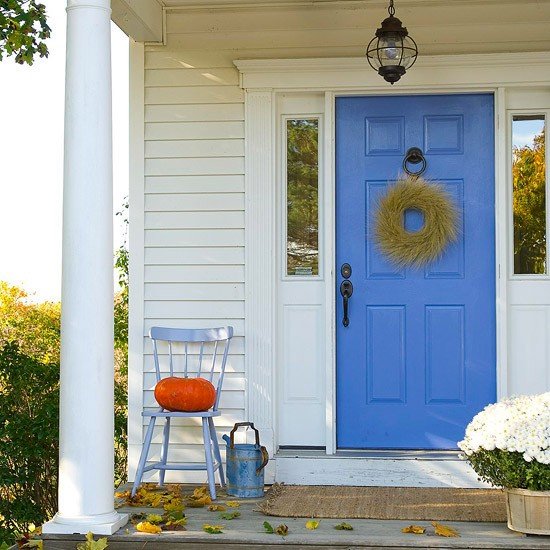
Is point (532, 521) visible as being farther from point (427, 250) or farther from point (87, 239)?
point (87, 239)

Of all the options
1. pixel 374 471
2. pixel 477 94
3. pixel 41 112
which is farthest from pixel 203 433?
pixel 41 112

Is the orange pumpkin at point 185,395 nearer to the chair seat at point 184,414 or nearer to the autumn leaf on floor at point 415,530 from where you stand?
the chair seat at point 184,414

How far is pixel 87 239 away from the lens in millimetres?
3947

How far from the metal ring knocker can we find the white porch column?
72.6 inches

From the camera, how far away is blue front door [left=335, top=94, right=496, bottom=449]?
16.8 ft

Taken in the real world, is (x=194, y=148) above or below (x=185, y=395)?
above

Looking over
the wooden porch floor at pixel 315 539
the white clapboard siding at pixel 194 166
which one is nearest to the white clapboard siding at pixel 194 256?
the white clapboard siding at pixel 194 166

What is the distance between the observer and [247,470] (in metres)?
4.76

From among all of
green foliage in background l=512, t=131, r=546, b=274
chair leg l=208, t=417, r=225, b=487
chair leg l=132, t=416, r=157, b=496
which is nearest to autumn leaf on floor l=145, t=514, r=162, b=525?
chair leg l=132, t=416, r=157, b=496

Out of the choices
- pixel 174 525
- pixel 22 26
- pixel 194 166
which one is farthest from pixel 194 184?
pixel 174 525

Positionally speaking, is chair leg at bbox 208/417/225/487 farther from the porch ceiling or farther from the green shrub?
the porch ceiling

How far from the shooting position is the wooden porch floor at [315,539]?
3848mm

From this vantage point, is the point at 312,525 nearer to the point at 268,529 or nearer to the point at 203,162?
the point at 268,529

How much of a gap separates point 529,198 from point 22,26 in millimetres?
3130
